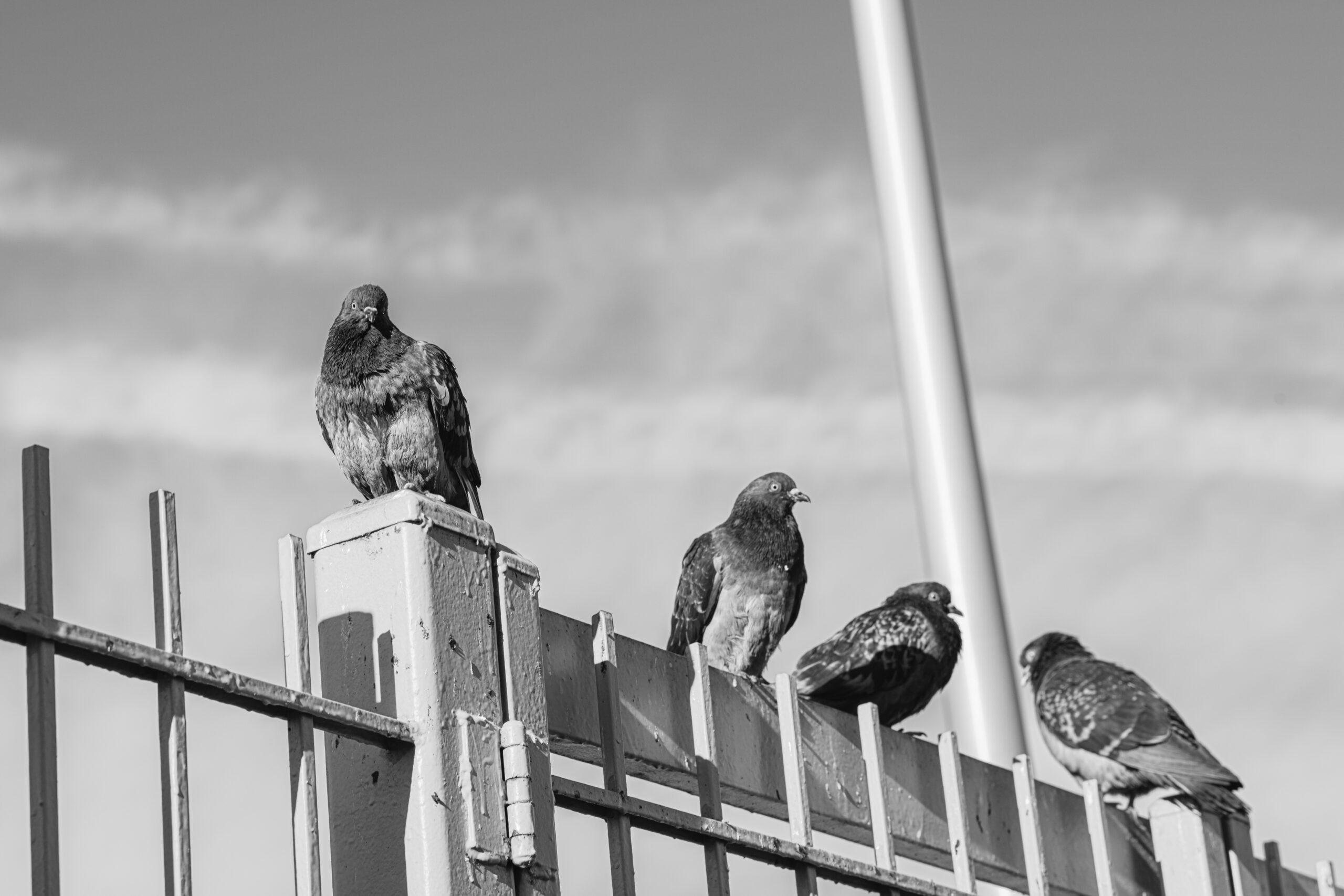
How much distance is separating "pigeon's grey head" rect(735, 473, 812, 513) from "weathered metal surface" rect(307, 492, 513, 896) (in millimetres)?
5358

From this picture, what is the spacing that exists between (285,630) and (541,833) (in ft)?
2.39

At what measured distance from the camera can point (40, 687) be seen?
318 cm

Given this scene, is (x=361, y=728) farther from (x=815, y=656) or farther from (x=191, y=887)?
(x=815, y=656)

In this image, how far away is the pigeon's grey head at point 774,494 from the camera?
971 centimetres

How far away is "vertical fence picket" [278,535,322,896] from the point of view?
358cm

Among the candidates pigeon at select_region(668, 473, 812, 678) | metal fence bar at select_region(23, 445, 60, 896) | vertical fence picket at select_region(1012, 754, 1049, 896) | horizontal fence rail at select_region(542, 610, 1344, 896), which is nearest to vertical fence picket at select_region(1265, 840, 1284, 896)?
horizontal fence rail at select_region(542, 610, 1344, 896)

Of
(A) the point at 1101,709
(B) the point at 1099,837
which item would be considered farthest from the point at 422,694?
(A) the point at 1101,709

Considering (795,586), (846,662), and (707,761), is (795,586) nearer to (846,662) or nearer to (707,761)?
(846,662)

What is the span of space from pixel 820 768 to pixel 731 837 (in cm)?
86

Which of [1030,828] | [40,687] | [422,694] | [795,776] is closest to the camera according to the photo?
[40,687]

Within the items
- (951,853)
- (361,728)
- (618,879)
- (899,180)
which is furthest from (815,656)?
(361,728)

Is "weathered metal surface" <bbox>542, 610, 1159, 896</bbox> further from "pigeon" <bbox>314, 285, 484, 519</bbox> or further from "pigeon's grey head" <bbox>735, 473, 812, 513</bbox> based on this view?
"pigeon's grey head" <bbox>735, 473, 812, 513</bbox>

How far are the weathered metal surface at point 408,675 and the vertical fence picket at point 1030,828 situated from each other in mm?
2403

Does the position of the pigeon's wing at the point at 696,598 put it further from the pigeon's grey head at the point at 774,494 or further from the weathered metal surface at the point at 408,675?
the weathered metal surface at the point at 408,675
